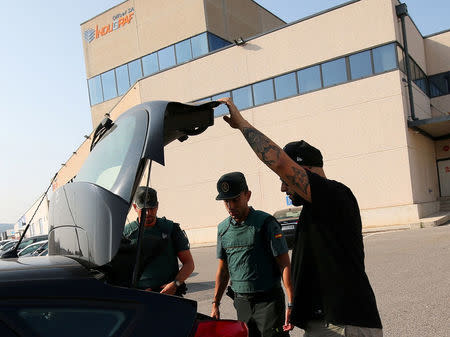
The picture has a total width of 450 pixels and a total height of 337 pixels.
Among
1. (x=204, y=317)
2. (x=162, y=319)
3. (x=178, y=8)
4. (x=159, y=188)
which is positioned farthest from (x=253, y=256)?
(x=178, y=8)

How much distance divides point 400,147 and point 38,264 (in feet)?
58.0

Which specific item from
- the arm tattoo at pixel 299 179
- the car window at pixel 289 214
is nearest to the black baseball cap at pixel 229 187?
the arm tattoo at pixel 299 179

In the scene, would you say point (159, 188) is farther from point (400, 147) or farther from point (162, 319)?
point (162, 319)

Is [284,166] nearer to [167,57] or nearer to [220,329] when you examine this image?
[220,329]

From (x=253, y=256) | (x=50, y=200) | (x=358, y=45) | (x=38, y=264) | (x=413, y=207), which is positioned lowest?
(x=413, y=207)

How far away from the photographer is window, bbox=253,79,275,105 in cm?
2038

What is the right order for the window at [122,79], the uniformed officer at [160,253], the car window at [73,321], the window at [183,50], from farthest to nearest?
the window at [122,79] → the window at [183,50] → the uniformed officer at [160,253] → the car window at [73,321]

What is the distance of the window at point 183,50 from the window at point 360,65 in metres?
11.5

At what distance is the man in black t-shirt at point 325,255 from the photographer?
7.47 feet

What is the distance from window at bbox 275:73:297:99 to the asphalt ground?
368 inches

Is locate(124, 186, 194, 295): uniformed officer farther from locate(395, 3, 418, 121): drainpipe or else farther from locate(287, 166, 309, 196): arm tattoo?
locate(395, 3, 418, 121): drainpipe

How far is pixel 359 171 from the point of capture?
18266 millimetres

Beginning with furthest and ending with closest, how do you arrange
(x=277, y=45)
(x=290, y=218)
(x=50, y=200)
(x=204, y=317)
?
(x=277, y=45) → (x=290, y=218) → (x=50, y=200) → (x=204, y=317)

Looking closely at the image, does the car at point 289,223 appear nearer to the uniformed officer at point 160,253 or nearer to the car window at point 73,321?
the uniformed officer at point 160,253
